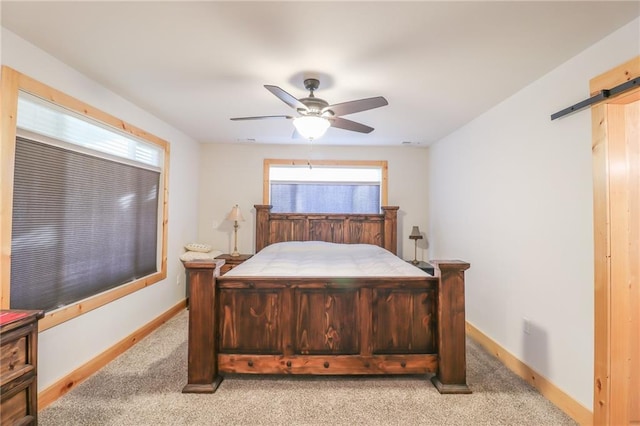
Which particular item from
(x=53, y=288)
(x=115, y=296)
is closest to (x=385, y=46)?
(x=53, y=288)

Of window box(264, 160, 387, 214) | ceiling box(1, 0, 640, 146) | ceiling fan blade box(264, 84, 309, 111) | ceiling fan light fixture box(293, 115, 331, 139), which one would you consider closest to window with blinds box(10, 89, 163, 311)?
ceiling box(1, 0, 640, 146)

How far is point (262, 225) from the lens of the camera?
174 inches

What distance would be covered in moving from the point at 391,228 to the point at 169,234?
303cm

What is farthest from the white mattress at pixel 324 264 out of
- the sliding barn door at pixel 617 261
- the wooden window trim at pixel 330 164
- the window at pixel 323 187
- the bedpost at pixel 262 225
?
the sliding barn door at pixel 617 261

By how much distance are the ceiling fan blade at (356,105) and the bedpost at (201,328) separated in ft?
4.80

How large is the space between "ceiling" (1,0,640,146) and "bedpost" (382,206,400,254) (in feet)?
6.18

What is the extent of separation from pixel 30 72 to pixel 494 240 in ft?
12.7

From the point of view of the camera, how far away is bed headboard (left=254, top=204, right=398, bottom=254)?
4.45 m

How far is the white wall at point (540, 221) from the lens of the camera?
190 centimetres

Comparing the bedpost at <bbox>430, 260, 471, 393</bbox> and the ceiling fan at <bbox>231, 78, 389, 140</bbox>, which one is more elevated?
the ceiling fan at <bbox>231, 78, 389, 140</bbox>

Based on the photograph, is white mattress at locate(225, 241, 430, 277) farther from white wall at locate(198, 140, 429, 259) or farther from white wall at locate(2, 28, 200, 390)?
white wall at locate(2, 28, 200, 390)

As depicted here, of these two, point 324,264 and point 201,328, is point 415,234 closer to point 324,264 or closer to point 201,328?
point 324,264

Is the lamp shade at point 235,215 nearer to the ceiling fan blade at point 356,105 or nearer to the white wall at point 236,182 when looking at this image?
the white wall at point 236,182

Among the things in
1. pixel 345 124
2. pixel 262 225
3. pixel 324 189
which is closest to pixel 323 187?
pixel 324 189
